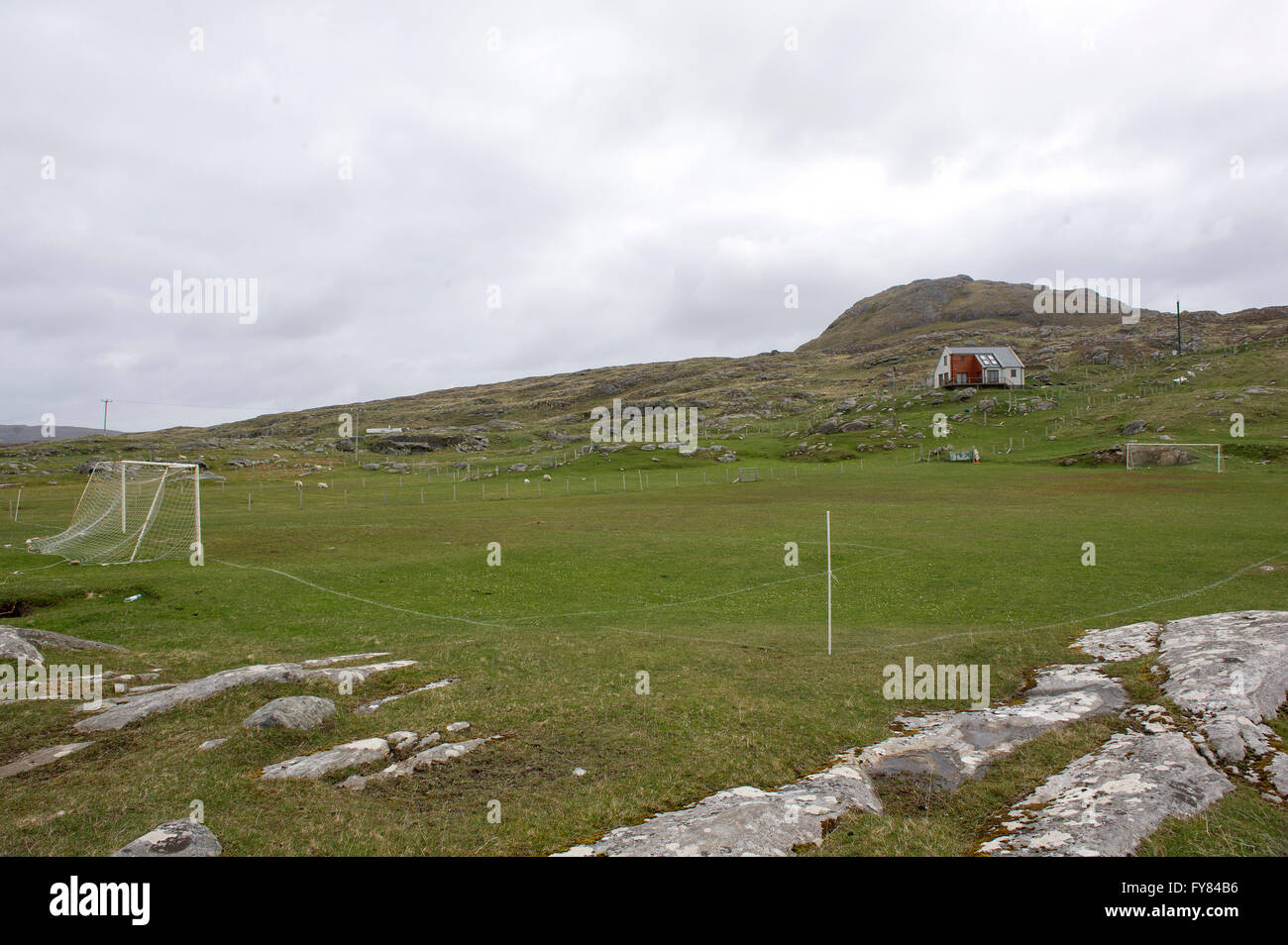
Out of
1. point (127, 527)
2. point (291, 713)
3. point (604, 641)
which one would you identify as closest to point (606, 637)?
point (604, 641)

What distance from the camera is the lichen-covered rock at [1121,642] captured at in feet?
41.3

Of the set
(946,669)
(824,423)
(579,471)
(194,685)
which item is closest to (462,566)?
(194,685)

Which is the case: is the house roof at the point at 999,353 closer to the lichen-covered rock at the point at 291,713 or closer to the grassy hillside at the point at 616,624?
the grassy hillside at the point at 616,624

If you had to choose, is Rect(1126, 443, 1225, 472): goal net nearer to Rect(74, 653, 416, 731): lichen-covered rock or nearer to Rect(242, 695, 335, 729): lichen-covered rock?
Rect(74, 653, 416, 731): lichen-covered rock

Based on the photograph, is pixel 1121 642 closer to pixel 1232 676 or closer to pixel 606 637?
pixel 1232 676

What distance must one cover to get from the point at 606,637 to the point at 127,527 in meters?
32.3

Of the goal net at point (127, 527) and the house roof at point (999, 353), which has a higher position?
the house roof at point (999, 353)

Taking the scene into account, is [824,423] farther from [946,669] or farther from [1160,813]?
[1160,813]

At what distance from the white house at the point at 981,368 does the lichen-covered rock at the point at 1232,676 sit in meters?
117

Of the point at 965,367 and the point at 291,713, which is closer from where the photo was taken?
the point at 291,713

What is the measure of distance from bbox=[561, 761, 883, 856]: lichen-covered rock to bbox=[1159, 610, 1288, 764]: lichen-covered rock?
14.6 feet

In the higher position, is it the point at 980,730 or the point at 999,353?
the point at 999,353

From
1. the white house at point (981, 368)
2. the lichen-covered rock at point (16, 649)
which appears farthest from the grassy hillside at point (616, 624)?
the white house at point (981, 368)

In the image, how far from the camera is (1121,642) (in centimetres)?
1348
